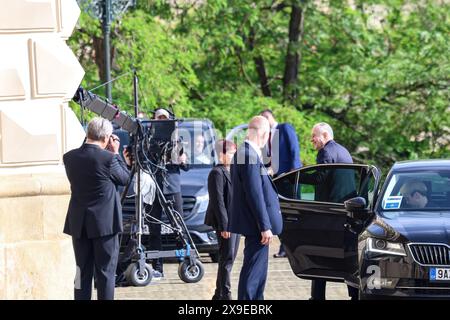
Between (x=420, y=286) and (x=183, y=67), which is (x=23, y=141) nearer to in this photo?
(x=420, y=286)

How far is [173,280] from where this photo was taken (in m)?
16.4

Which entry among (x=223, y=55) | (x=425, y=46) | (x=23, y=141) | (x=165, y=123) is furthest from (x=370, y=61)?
(x=23, y=141)

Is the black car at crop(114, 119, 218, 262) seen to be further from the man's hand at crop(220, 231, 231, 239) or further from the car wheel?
the man's hand at crop(220, 231, 231, 239)

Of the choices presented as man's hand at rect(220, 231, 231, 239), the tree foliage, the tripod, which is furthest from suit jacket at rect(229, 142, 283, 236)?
the tree foliage

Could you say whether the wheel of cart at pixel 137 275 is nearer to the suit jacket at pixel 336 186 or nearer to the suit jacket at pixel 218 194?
the suit jacket at pixel 218 194

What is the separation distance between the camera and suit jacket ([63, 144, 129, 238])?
11875 millimetres

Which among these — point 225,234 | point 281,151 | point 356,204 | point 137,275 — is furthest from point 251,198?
point 281,151

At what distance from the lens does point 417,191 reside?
1327 cm

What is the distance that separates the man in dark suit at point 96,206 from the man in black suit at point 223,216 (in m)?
2.20

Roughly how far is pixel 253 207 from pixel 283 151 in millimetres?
6422

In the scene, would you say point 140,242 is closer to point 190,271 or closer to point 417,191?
point 190,271

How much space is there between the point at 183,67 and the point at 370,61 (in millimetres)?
5440

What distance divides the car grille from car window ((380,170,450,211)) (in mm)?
1031

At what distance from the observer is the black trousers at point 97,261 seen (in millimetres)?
11961
